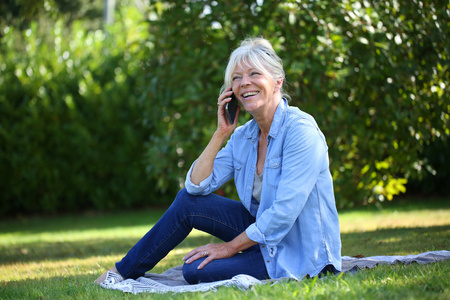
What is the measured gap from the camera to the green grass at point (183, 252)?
252 centimetres

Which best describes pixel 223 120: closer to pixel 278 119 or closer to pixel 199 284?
pixel 278 119

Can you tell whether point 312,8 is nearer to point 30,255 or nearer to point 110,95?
point 30,255

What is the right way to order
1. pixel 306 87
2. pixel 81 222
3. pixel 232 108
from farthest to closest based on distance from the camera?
pixel 81 222, pixel 306 87, pixel 232 108

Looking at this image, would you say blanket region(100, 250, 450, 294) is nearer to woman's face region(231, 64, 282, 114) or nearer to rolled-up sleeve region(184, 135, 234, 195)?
rolled-up sleeve region(184, 135, 234, 195)

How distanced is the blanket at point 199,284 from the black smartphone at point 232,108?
1129 mm

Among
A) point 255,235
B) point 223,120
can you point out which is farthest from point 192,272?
point 223,120

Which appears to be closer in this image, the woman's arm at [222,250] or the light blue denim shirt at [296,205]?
the light blue denim shirt at [296,205]

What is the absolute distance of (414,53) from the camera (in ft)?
17.3

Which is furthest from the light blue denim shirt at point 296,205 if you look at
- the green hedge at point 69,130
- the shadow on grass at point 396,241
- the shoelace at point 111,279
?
the green hedge at point 69,130

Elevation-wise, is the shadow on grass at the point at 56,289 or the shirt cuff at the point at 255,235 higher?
the shirt cuff at the point at 255,235

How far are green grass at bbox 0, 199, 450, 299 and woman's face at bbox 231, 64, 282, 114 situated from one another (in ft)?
3.68

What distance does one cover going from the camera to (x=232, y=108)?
11.5 feet

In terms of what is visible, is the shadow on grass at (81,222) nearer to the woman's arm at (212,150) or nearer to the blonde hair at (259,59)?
the woman's arm at (212,150)

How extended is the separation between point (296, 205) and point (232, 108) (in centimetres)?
99
